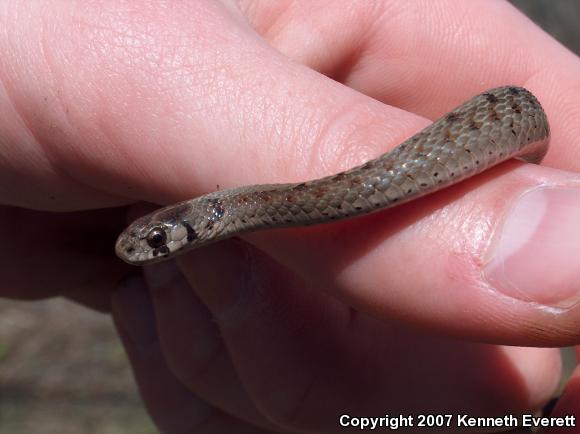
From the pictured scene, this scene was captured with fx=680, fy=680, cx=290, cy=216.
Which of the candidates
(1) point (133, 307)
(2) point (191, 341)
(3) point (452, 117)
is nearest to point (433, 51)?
(3) point (452, 117)

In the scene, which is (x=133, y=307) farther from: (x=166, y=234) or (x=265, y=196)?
(x=265, y=196)

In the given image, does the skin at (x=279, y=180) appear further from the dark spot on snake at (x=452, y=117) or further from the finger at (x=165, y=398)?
the dark spot on snake at (x=452, y=117)

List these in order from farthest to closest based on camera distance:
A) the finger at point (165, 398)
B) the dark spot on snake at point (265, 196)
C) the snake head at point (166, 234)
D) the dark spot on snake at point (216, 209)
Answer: the finger at point (165, 398) → the snake head at point (166, 234) → the dark spot on snake at point (216, 209) → the dark spot on snake at point (265, 196)

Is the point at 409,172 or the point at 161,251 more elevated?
the point at 409,172

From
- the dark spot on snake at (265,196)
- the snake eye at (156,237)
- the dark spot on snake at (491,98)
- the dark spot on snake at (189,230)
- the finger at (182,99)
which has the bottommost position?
the snake eye at (156,237)

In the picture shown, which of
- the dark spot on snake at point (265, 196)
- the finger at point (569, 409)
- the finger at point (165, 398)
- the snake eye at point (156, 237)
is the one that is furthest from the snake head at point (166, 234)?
the finger at point (569, 409)

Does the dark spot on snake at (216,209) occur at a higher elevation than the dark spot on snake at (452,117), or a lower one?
lower

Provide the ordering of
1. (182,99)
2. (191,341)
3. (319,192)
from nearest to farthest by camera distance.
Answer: (319,192) → (182,99) → (191,341)

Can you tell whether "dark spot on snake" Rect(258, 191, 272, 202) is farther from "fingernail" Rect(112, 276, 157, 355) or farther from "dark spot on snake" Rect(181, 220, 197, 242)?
"fingernail" Rect(112, 276, 157, 355)
